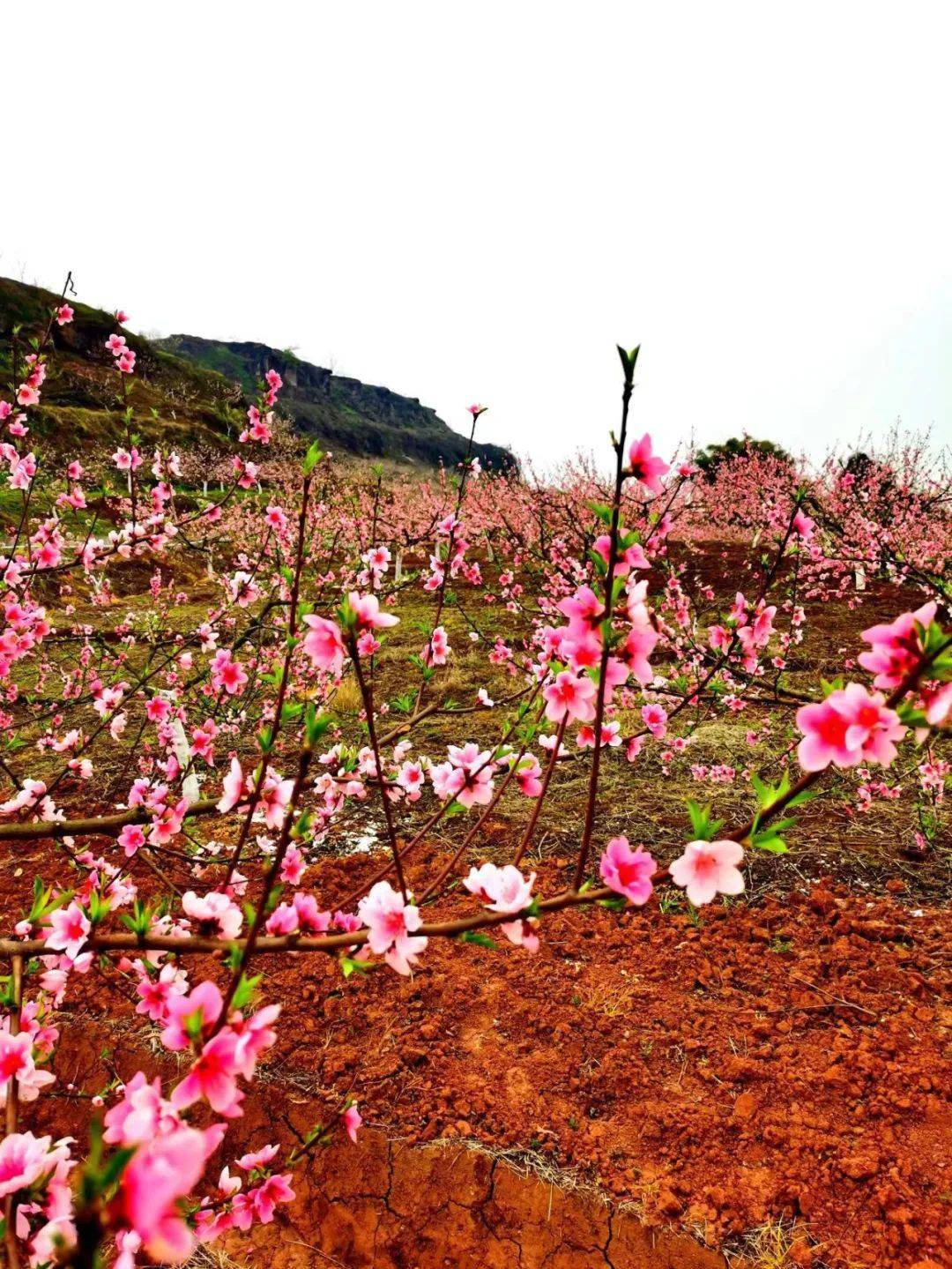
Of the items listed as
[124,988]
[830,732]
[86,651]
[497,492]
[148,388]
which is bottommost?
[124,988]

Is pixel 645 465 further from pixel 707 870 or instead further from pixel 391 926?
pixel 391 926

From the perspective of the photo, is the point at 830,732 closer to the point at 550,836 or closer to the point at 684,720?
the point at 550,836

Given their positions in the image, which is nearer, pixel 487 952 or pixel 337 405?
pixel 487 952

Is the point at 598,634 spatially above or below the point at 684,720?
above

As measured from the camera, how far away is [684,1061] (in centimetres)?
273

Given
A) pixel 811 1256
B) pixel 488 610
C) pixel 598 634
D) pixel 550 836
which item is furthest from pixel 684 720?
pixel 488 610

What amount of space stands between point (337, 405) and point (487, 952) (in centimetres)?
11037

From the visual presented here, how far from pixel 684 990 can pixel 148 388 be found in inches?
2164

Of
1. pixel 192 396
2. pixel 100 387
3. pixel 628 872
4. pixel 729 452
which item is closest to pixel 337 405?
pixel 100 387

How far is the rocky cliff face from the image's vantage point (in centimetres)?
8856

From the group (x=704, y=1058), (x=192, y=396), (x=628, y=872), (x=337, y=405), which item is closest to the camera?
(x=628, y=872)

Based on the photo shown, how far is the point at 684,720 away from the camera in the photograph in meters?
6.56

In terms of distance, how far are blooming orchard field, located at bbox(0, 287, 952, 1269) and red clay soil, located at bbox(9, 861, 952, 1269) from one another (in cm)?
1

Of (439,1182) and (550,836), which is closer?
(439,1182)
